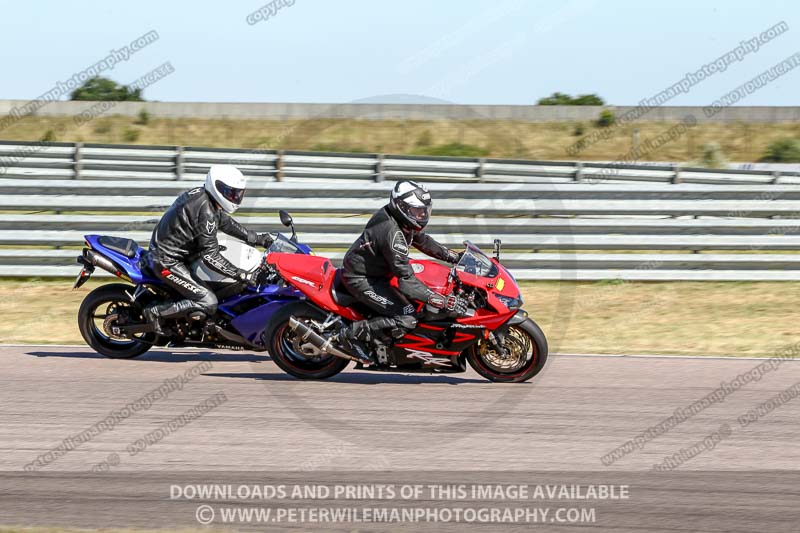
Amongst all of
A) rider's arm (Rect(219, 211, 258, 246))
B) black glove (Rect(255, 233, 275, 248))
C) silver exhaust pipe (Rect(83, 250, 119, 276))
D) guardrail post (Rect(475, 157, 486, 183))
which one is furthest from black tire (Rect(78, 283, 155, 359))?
guardrail post (Rect(475, 157, 486, 183))

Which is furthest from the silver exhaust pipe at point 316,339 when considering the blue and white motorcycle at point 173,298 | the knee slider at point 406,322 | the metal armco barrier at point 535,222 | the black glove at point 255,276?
the metal armco barrier at point 535,222

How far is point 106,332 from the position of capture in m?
9.65

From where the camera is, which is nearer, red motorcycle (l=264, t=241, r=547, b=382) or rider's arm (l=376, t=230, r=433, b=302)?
rider's arm (l=376, t=230, r=433, b=302)

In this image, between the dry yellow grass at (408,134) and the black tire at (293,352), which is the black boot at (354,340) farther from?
the dry yellow grass at (408,134)

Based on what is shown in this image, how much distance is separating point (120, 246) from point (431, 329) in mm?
3264

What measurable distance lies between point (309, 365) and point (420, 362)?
101 centimetres

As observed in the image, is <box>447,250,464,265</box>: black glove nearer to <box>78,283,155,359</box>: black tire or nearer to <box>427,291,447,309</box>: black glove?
<box>427,291,447,309</box>: black glove

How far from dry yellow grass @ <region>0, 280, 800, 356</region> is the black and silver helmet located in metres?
2.79

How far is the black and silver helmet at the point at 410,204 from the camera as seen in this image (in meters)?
8.30

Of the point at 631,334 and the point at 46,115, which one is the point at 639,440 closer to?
the point at 631,334

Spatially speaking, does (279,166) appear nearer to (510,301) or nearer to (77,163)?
(77,163)

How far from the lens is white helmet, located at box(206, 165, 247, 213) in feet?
30.0

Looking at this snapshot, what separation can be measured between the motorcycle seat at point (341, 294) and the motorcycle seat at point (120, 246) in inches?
87.2

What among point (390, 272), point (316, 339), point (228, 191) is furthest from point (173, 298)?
point (390, 272)
